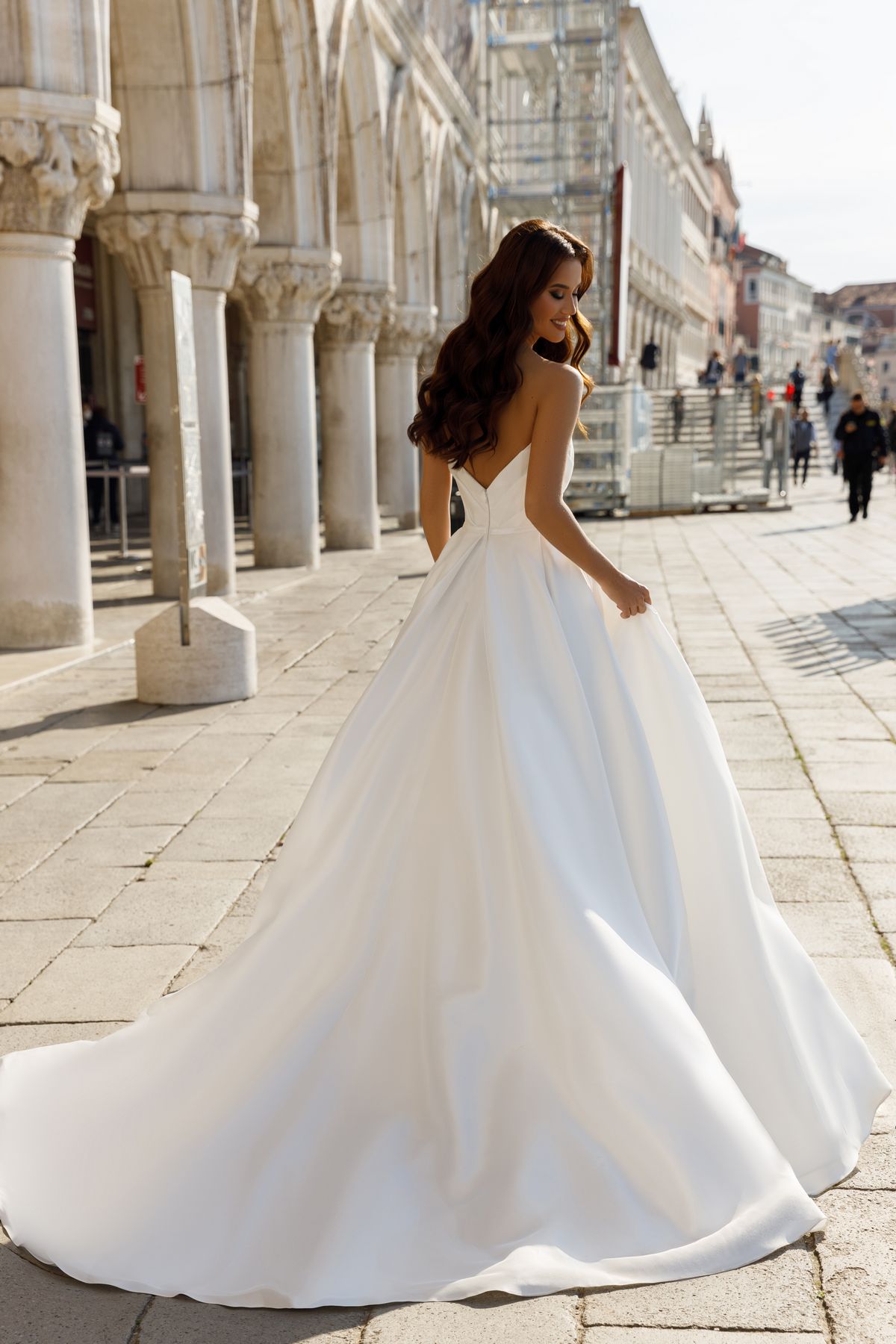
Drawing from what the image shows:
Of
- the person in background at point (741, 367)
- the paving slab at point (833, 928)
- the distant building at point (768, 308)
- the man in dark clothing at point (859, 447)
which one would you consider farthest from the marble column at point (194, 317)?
the distant building at point (768, 308)

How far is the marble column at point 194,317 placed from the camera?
11.0m

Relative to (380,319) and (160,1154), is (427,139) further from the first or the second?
(160,1154)

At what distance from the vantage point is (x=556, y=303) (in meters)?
2.97

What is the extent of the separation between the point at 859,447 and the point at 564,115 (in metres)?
9.94

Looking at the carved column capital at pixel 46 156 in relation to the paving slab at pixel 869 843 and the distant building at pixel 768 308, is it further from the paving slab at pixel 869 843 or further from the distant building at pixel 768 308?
the distant building at pixel 768 308

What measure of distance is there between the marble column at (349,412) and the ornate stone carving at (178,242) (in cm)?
497

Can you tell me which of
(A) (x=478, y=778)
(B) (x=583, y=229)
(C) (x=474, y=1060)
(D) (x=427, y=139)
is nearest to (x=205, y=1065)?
(C) (x=474, y=1060)

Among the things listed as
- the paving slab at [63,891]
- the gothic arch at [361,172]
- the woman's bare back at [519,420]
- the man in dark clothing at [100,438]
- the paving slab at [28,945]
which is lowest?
the paving slab at [63,891]

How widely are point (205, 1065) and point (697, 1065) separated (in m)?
0.91

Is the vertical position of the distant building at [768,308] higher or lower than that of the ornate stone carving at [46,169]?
higher

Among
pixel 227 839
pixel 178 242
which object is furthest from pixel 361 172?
pixel 227 839

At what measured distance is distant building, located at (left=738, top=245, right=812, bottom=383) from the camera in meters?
116

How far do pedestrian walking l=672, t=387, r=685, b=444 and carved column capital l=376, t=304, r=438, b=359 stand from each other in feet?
25.4

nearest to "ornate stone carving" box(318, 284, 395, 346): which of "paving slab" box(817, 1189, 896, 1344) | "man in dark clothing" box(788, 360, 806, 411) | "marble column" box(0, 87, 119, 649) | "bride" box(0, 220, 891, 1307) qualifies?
"marble column" box(0, 87, 119, 649)
